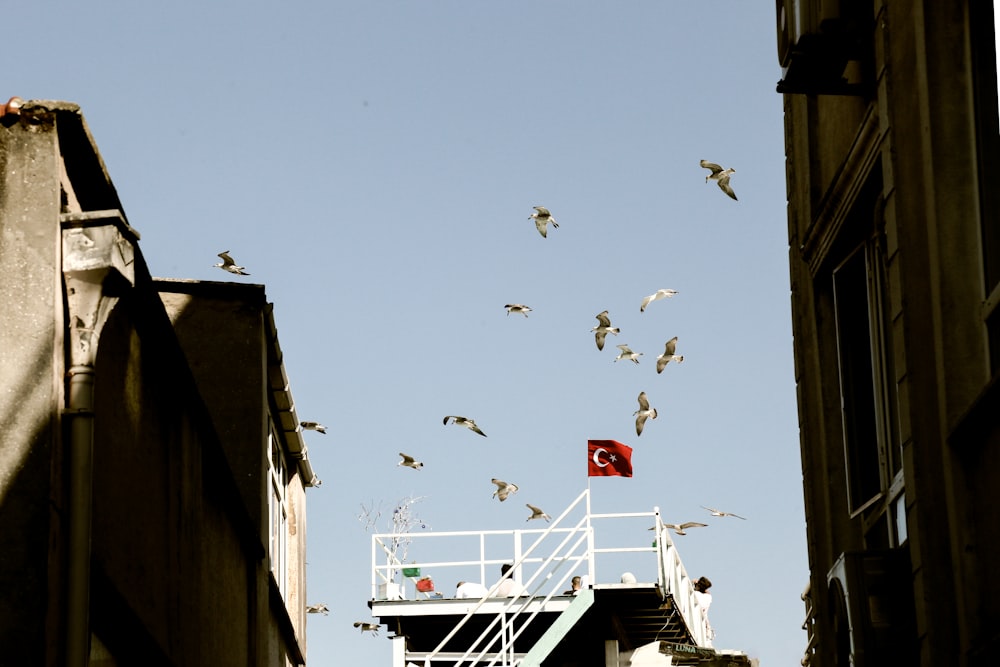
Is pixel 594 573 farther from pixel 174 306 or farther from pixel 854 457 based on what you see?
pixel 854 457

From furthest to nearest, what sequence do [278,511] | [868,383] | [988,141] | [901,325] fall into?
[278,511] → [868,383] → [901,325] → [988,141]

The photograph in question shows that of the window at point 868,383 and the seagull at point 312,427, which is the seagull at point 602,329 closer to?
the seagull at point 312,427

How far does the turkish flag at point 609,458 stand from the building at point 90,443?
18.0 meters

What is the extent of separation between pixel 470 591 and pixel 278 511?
9844mm

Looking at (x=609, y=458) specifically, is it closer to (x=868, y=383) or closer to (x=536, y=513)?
(x=536, y=513)

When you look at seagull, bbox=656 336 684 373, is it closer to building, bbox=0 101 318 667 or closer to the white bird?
the white bird

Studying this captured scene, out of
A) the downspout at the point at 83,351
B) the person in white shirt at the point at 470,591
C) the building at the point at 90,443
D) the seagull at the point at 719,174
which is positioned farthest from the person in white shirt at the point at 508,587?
the downspout at the point at 83,351

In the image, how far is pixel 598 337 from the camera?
27.9 metres

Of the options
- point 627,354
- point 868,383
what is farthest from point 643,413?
point 868,383

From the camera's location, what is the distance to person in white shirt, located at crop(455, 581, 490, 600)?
2822 cm

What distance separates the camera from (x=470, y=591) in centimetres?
2844

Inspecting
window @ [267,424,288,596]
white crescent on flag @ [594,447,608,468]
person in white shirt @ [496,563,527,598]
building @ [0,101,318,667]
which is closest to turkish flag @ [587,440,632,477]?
white crescent on flag @ [594,447,608,468]

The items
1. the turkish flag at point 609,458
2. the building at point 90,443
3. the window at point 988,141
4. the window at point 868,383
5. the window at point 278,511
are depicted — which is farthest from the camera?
the turkish flag at point 609,458

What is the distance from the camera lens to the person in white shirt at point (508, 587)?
27766 millimetres
